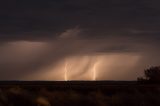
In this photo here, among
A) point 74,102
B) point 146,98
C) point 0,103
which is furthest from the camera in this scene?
point 146,98

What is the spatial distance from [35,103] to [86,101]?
479 cm

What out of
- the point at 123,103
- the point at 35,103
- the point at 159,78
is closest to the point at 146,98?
the point at 123,103

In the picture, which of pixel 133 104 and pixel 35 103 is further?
pixel 133 104

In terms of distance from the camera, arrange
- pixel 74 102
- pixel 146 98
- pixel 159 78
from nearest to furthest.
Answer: pixel 74 102 < pixel 146 98 < pixel 159 78

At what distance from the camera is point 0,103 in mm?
38438

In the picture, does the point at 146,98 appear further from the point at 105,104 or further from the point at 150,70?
the point at 150,70

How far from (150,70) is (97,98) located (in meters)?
40.0

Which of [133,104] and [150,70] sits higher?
[150,70]

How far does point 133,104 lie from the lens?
41.2m

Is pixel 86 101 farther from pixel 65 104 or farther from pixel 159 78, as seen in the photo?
pixel 159 78

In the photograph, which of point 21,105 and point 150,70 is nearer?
point 21,105

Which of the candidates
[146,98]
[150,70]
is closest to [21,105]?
[146,98]

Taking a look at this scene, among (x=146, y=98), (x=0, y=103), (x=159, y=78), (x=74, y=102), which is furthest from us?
(x=159, y=78)

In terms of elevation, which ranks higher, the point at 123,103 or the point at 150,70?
the point at 150,70
